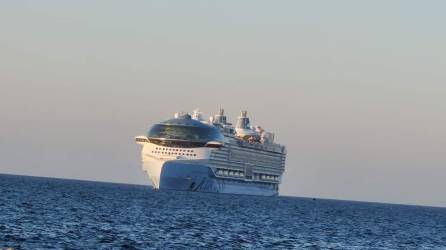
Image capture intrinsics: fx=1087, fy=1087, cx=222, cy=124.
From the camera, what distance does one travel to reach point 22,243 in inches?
2406

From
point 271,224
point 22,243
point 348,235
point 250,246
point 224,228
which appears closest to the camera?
point 22,243

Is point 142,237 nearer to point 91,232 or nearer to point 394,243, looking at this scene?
point 91,232

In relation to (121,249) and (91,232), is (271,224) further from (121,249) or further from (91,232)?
(121,249)

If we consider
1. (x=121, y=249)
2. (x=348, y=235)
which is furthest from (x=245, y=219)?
(x=121, y=249)

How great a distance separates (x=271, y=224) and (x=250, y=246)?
35293 mm

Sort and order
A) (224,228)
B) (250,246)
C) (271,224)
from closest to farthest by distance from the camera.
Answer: (250,246) → (224,228) → (271,224)

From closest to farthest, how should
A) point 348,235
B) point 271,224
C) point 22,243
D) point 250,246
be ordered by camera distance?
point 22,243
point 250,246
point 348,235
point 271,224

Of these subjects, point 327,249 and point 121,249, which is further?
point 327,249

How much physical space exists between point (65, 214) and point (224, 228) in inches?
552

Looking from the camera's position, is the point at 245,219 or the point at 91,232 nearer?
the point at 91,232

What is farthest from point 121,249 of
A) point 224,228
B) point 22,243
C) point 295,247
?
point 224,228

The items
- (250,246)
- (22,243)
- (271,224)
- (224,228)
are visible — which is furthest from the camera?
(271,224)

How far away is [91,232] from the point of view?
73375mm

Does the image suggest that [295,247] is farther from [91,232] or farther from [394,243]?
[394,243]
